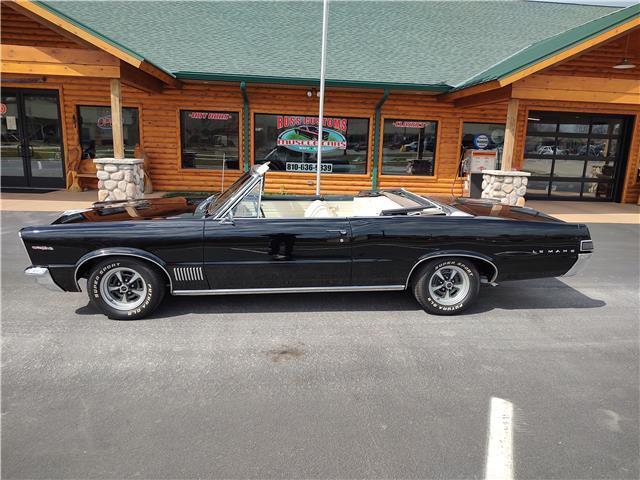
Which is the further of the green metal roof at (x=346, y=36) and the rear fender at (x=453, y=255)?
the green metal roof at (x=346, y=36)

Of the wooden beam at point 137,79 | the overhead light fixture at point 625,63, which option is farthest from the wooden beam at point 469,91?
the wooden beam at point 137,79

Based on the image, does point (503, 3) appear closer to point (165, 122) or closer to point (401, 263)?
point (165, 122)

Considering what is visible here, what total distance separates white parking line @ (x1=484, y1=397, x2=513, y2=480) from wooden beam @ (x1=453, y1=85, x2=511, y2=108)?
323 inches

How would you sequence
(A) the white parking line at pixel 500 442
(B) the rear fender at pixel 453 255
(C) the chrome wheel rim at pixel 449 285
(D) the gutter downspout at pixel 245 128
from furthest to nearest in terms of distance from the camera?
(D) the gutter downspout at pixel 245 128 < (C) the chrome wheel rim at pixel 449 285 < (B) the rear fender at pixel 453 255 < (A) the white parking line at pixel 500 442

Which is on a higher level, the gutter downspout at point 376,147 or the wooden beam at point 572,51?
the wooden beam at point 572,51

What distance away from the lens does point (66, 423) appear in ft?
9.29

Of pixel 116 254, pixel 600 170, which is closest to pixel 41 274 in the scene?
pixel 116 254

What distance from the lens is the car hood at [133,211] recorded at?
14.9 ft

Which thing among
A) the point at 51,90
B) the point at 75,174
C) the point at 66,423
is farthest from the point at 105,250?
the point at 51,90

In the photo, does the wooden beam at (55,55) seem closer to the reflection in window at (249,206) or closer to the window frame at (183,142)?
the window frame at (183,142)

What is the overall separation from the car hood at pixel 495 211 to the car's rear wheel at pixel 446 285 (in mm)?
599

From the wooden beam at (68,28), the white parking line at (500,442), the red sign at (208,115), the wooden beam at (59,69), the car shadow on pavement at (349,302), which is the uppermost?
the wooden beam at (68,28)

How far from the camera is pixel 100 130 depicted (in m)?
12.6

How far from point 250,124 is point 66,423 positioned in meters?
10.7
